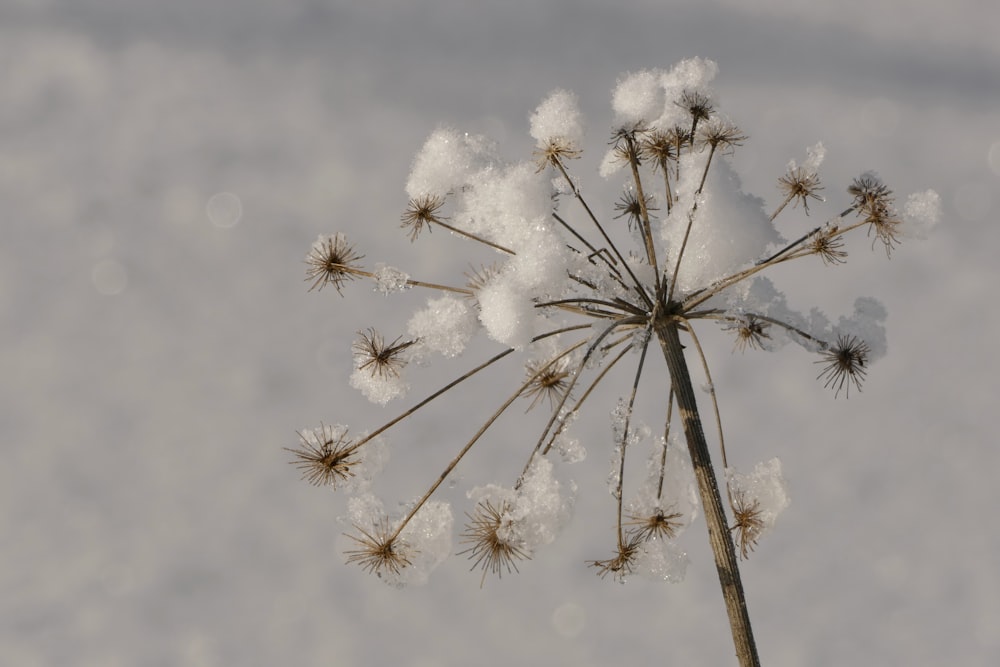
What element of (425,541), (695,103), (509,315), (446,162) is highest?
(695,103)

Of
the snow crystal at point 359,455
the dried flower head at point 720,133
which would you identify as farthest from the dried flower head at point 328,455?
the dried flower head at point 720,133

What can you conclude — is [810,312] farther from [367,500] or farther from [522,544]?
[367,500]

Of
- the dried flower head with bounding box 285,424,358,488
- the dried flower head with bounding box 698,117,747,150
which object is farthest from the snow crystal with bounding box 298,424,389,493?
the dried flower head with bounding box 698,117,747,150

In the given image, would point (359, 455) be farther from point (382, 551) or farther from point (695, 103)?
point (695, 103)

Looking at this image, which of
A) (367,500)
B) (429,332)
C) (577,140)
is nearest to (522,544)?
(367,500)

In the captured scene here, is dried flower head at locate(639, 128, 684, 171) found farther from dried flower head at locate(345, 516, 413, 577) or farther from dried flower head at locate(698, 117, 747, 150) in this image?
dried flower head at locate(345, 516, 413, 577)

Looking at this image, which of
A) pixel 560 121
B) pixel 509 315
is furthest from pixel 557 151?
pixel 509 315
